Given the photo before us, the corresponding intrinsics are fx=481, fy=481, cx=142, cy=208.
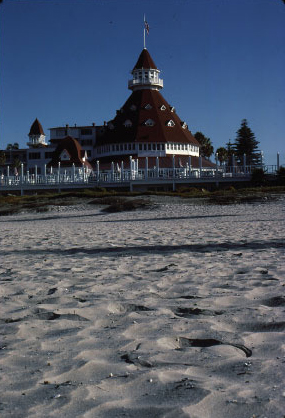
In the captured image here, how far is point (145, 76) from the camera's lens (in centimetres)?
7888

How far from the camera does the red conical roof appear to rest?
79062mm

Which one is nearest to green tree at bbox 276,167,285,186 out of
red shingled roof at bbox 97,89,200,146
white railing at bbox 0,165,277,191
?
white railing at bbox 0,165,277,191

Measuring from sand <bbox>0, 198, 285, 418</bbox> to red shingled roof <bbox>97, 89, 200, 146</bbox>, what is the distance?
63.5 meters

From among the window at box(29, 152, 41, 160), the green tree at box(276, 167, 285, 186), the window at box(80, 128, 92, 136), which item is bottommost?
the green tree at box(276, 167, 285, 186)

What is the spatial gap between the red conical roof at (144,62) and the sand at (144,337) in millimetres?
74685

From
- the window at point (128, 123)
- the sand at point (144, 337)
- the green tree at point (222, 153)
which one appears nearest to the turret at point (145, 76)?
the window at point (128, 123)

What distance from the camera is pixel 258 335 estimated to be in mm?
3891

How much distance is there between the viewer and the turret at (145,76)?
255 ft

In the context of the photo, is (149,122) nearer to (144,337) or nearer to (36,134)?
(36,134)

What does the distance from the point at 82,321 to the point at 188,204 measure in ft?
73.1

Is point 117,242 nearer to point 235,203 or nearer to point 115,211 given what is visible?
point 115,211

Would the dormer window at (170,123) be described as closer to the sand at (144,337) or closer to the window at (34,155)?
the window at (34,155)

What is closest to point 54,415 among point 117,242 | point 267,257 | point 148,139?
point 267,257

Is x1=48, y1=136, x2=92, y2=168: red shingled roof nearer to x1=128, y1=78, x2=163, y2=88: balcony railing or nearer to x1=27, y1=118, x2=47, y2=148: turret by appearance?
x1=128, y1=78, x2=163, y2=88: balcony railing
